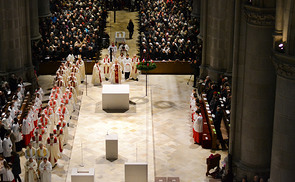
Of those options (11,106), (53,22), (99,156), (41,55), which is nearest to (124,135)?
(99,156)

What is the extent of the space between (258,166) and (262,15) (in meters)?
6.01

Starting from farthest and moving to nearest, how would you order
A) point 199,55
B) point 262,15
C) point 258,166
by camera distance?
1. point 199,55
2. point 258,166
3. point 262,15

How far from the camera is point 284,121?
22.8m

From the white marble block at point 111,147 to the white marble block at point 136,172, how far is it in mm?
2826

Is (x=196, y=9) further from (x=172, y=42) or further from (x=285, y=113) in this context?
(x=285, y=113)

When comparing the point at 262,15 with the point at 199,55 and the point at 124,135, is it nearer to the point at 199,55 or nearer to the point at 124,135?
the point at 124,135

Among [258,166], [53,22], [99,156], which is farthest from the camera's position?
[53,22]

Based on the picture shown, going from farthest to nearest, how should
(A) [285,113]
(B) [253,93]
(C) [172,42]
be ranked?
1. (C) [172,42]
2. (B) [253,93]
3. (A) [285,113]

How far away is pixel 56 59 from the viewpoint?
146 ft

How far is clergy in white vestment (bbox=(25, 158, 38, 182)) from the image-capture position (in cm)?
2738

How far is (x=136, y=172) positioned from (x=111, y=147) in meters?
3.12

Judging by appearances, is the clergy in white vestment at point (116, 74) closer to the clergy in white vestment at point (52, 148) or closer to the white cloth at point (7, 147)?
the clergy in white vestment at point (52, 148)

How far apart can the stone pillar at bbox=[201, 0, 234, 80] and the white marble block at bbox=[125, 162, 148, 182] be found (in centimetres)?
1166

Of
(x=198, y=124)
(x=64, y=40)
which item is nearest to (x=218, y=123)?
(x=198, y=124)
